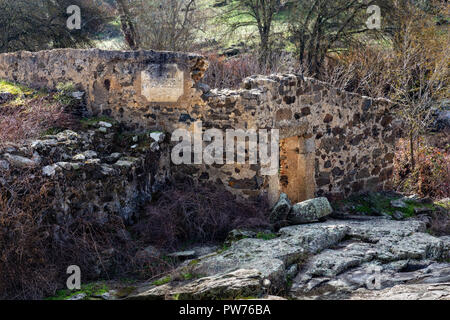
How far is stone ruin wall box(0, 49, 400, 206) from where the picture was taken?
7875mm

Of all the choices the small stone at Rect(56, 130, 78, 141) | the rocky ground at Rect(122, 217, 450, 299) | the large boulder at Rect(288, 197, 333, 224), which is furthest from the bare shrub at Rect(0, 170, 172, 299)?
the large boulder at Rect(288, 197, 333, 224)

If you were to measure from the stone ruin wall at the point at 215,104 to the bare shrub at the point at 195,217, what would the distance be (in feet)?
1.33

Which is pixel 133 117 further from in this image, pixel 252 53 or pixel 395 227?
pixel 252 53

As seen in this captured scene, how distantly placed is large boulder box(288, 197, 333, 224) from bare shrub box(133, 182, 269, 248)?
444 millimetres

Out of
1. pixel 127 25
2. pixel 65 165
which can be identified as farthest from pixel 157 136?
pixel 127 25

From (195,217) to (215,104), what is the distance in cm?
179

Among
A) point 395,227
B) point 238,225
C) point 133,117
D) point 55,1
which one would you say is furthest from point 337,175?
point 55,1

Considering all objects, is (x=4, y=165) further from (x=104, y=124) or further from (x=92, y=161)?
(x=104, y=124)

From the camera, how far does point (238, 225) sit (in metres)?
7.23

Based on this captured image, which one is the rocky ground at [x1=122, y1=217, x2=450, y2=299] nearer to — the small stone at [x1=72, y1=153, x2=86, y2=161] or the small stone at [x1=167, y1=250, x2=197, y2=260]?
the small stone at [x1=167, y1=250, x2=197, y2=260]

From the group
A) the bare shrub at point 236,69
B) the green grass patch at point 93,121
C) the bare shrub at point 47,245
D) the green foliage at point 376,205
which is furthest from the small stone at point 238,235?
the bare shrub at point 236,69

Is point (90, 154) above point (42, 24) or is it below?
below

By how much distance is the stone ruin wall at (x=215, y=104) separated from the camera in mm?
7875

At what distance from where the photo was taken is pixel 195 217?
7.17 metres
